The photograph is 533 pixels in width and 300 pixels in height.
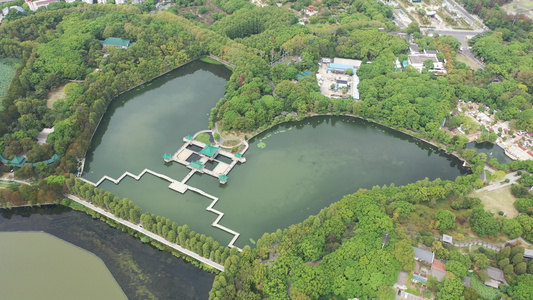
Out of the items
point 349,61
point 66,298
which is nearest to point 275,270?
point 66,298

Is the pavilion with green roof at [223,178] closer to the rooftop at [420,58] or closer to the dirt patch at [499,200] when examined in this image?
the dirt patch at [499,200]

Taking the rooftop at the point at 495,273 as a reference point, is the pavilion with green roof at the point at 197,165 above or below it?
below

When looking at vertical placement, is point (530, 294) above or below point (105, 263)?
above

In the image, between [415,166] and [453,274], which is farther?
[415,166]

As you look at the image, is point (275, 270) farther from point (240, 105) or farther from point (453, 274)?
point (240, 105)

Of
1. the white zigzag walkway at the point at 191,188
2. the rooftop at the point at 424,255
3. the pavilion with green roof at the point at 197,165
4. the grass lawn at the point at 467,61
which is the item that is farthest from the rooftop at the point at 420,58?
the white zigzag walkway at the point at 191,188

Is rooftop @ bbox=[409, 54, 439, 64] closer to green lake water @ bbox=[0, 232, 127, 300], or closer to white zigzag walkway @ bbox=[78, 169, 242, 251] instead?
white zigzag walkway @ bbox=[78, 169, 242, 251]
